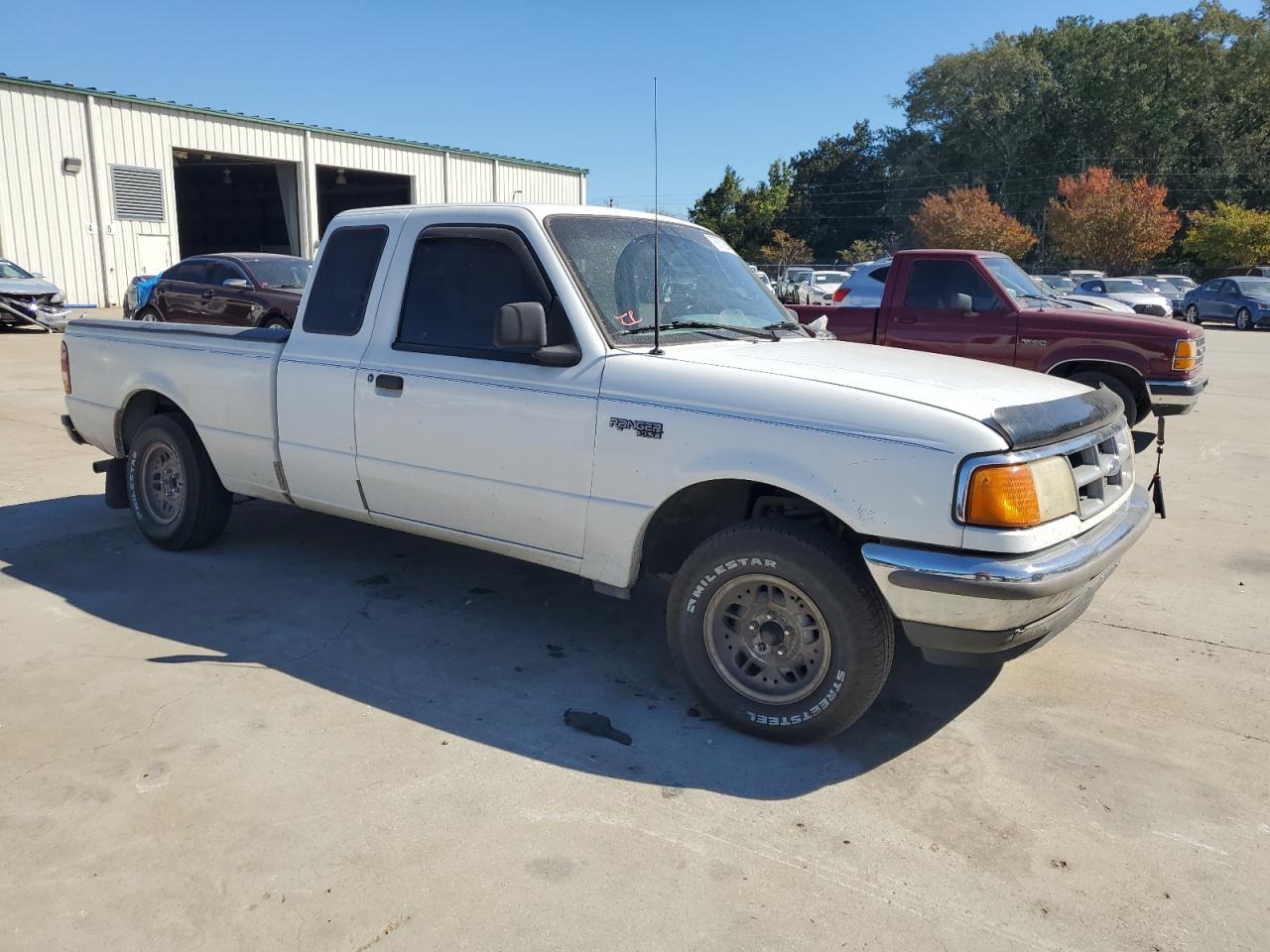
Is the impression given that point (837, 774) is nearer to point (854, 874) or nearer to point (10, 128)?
point (854, 874)

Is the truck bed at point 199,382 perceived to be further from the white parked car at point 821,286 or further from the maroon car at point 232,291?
the white parked car at point 821,286

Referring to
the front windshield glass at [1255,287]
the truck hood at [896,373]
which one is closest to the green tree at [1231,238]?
the front windshield glass at [1255,287]

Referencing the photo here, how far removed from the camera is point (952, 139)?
7019cm

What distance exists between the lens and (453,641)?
4621 millimetres

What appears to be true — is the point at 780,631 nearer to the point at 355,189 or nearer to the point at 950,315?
the point at 950,315

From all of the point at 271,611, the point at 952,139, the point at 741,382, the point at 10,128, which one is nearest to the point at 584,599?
the point at 271,611

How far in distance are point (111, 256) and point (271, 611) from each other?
88.0 feet

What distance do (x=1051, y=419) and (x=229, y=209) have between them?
46573 millimetres

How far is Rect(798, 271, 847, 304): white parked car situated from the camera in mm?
25719

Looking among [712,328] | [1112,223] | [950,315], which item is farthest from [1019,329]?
[1112,223]

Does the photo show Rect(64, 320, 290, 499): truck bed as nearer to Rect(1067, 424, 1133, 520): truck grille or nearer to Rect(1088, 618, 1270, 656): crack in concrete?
Rect(1067, 424, 1133, 520): truck grille

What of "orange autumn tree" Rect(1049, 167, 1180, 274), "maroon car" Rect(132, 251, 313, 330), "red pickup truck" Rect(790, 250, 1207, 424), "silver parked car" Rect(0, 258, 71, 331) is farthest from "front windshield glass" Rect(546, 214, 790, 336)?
"orange autumn tree" Rect(1049, 167, 1180, 274)

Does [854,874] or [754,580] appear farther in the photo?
[754,580]

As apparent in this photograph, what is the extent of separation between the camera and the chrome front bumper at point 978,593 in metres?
3.19
